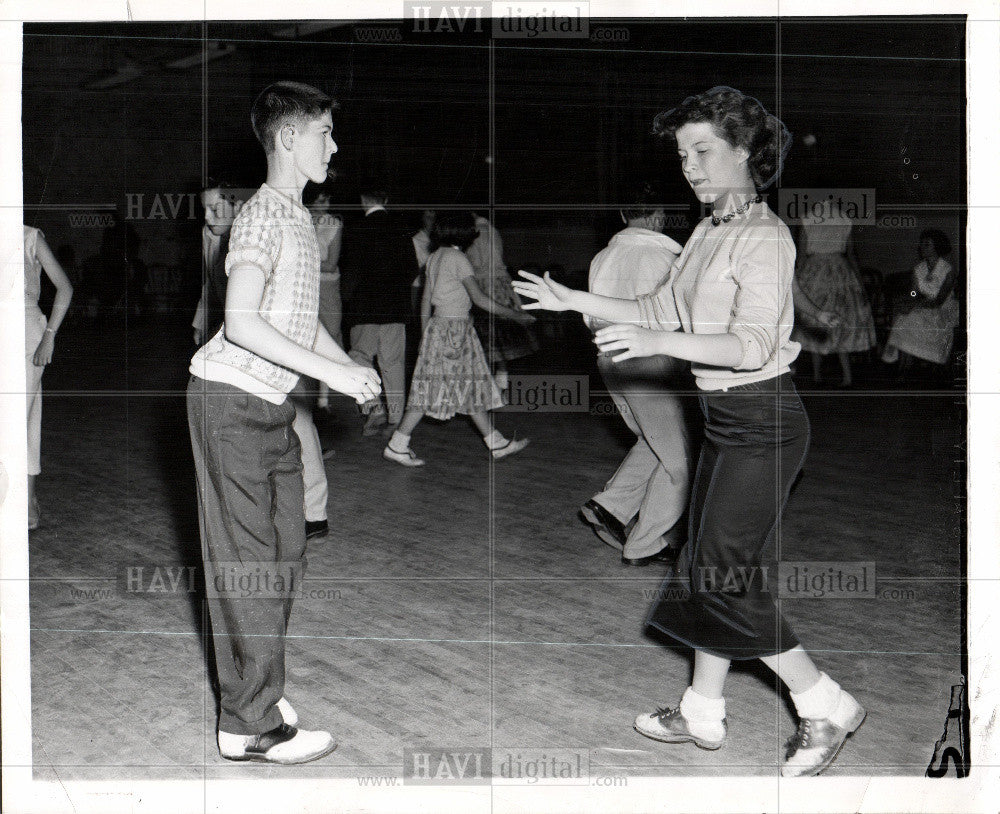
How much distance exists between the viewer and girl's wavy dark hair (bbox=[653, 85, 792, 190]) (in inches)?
103

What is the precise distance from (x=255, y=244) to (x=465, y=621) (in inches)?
73.2

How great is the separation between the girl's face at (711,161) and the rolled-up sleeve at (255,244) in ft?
3.12

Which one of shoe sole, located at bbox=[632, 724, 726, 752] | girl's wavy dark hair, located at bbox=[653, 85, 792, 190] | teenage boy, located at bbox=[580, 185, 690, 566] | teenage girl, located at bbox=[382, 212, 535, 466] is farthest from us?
teenage girl, located at bbox=[382, 212, 535, 466]

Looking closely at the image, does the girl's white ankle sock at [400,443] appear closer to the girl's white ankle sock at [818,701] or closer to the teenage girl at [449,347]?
the teenage girl at [449,347]

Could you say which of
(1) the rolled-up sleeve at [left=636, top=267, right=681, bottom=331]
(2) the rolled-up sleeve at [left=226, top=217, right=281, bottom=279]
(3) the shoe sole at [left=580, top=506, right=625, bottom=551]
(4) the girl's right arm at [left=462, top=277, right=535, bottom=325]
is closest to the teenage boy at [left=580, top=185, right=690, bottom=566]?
(3) the shoe sole at [left=580, top=506, right=625, bottom=551]

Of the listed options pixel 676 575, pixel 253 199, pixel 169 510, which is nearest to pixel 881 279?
pixel 169 510

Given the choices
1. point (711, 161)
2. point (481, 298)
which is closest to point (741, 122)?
point (711, 161)

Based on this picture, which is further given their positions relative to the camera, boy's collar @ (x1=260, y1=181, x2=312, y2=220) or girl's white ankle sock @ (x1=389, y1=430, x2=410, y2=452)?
girl's white ankle sock @ (x1=389, y1=430, x2=410, y2=452)

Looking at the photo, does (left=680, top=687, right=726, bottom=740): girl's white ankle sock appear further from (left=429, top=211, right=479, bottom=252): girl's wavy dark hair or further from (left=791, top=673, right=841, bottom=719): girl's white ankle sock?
(left=429, top=211, right=479, bottom=252): girl's wavy dark hair

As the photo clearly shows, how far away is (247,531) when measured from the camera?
8.46 feet

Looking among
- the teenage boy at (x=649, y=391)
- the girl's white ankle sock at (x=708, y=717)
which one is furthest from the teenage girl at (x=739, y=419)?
the teenage boy at (x=649, y=391)

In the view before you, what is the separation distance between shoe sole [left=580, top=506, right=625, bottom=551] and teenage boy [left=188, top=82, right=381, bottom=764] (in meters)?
2.29

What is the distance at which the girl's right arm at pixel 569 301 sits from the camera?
8.72 ft

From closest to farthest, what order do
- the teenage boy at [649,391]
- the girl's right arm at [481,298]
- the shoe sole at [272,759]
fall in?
the shoe sole at [272,759]
the teenage boy at [649,391]
the girl's right arm at [481,298]
